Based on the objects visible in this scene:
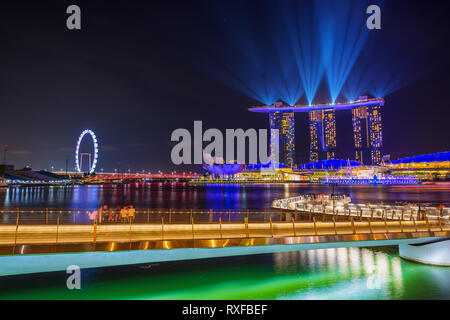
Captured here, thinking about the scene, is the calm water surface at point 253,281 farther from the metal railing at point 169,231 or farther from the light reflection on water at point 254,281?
the metal railing at point 169,231

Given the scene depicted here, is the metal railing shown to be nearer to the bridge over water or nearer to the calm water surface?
the bridge over water

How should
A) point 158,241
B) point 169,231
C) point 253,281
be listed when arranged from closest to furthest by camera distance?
1. point 158,241
2. point 169,231
3. point 253,281

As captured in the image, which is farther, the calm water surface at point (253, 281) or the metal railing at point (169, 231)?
the calm water surface at point (253, 281)

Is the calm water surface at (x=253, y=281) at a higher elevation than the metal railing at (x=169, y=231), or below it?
below

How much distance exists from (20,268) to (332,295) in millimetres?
12442

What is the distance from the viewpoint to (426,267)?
677 inches

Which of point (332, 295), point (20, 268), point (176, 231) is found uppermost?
point (176, 231)

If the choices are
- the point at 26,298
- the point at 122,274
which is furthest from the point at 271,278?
the point at 26,298

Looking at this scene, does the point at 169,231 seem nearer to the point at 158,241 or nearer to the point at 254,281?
the point at 158,241

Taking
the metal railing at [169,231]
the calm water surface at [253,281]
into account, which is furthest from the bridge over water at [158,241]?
the calm water surface at [253,281]

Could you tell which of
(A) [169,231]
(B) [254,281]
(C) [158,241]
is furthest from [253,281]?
(C) [158,241]

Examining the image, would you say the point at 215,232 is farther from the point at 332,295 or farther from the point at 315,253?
the point at 315,253

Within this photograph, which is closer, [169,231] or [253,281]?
[169,231]
